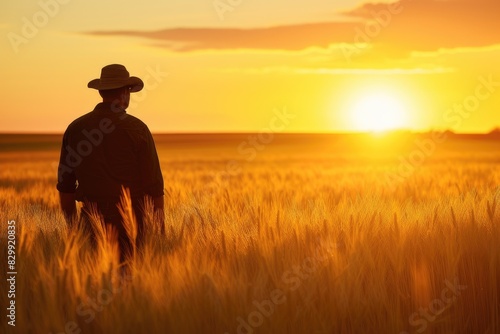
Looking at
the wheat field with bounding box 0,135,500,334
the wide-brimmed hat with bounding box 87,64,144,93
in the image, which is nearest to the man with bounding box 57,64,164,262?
the wide-brimmed hat with bounding box 87,64,144,93

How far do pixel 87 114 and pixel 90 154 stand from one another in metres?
0.30

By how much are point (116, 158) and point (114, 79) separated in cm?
52

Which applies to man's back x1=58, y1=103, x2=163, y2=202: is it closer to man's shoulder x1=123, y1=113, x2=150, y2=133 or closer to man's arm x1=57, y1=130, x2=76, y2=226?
man's shoulder x1=123, y1=113, x2=150, y2=133

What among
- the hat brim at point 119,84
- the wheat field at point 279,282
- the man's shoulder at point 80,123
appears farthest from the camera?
the man's shoulder at point 80,123

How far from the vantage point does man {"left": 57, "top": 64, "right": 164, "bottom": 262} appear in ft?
16.6

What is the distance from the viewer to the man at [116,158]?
5059 millimetres

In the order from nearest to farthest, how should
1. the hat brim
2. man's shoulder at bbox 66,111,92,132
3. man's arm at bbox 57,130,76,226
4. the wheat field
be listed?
the wheat field
the hat brim
man's shoulder at bbox 66,111,92,132
man's arm at bbox 57,130,76,226

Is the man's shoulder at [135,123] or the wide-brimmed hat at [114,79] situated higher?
the wide-brimmed hat at [114,79]

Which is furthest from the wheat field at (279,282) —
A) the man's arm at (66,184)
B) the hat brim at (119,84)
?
the hat brim at (119,84)

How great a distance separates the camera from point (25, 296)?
12.0 feet

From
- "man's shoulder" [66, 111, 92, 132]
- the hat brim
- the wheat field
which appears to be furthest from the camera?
"man's shoulder" [66, 111, 92, 132]

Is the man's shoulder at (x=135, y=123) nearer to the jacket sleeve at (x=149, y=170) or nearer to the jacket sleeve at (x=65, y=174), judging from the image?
the jacket sleeve at (x=149, y=170)

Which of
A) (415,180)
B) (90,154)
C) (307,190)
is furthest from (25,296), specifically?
(415,180)

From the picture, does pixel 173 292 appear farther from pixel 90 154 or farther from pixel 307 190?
pixel 307 190
